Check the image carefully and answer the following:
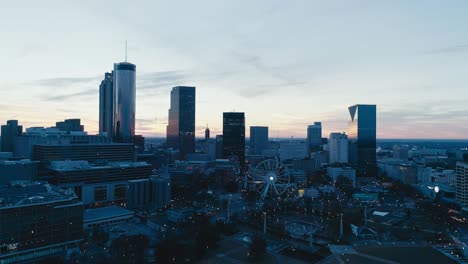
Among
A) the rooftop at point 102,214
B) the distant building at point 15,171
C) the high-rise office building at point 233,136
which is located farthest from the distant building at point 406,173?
the distant building at point 15,171

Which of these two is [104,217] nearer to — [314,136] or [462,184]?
[462,184]

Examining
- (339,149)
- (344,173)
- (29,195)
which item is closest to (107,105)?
(339,149)

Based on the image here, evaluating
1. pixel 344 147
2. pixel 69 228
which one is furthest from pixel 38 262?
pixel 344 147

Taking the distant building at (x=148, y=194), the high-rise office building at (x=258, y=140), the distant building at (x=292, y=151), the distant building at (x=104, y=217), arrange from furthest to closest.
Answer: the high-rise office building at (x=258, y=140) < the distant building at (x=292, y=151) < the distant building at (x=148, y=194) < the distant building at (x=104, y=217)

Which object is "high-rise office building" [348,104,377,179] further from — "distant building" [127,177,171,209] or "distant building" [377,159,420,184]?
"distant building" [127,177,171,209]

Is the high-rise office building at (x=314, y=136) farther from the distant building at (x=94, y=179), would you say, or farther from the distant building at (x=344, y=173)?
the distant building at (x=94, y=179)

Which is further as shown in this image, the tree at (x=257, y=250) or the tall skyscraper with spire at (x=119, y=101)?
the tall skyscraper with spire at (x=119, y=101)
